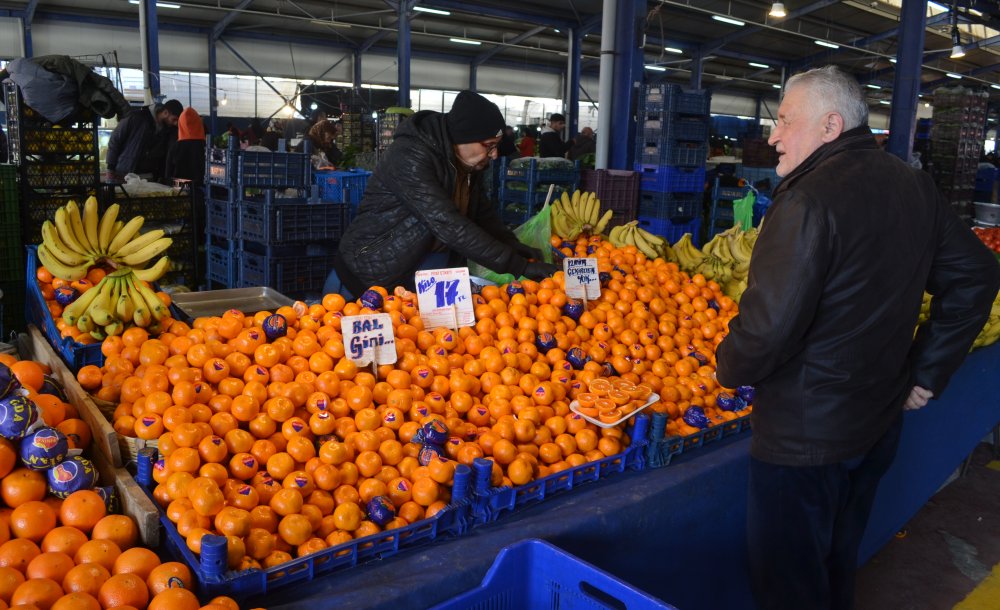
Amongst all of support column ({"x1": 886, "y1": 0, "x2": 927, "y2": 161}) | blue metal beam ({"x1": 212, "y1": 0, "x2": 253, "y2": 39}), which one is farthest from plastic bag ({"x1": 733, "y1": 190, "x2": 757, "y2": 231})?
blue metal beam ({"x1": 212, "y1": 0, "x2": 253, "y2": 39})

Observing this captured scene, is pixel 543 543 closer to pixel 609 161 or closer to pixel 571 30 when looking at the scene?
pixel 609 161

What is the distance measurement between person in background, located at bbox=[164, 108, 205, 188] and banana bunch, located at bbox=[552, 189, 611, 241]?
457 cm

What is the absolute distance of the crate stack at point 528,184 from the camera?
27.9 ft

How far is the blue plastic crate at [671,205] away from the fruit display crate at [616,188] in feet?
0.45

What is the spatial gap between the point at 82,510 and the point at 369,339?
2.97 ft

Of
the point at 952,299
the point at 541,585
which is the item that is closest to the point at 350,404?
the point at 541,585

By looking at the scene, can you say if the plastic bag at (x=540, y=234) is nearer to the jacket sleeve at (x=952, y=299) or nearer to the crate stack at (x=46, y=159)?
the jacket sleeve at (x=952, y=299)

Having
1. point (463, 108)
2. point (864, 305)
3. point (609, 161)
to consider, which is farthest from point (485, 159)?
point (609, 161)

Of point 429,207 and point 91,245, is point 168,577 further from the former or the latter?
point 429,207

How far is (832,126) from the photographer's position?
1940 mm

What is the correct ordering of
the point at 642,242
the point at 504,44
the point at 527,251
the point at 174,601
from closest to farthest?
the point at 174,601
the point at 527,251
the point at 642,242
the point at 504,44

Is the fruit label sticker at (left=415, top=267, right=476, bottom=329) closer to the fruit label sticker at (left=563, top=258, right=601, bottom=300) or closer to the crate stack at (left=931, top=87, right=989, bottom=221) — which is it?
the fruit label sticker at (left=563, top=258, right=601, bottom=300)

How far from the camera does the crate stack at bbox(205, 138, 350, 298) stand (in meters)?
5.39

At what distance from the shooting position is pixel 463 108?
3.03 metres
